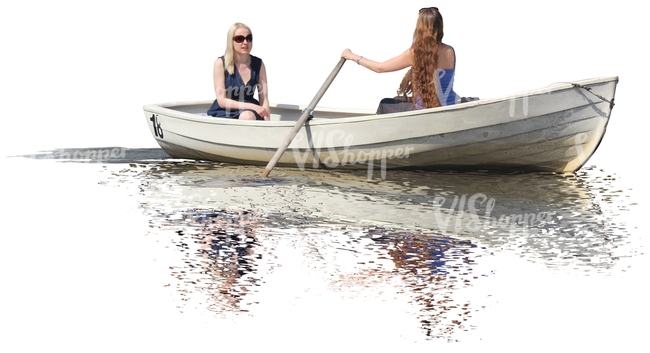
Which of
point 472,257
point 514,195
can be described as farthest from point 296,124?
point 472,257

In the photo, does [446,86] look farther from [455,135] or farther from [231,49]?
[231,49]

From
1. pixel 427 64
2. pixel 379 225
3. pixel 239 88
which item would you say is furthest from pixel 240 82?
pixel 379 225

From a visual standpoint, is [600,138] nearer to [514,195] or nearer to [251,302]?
[514,195]

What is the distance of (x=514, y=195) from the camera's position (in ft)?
28.2
